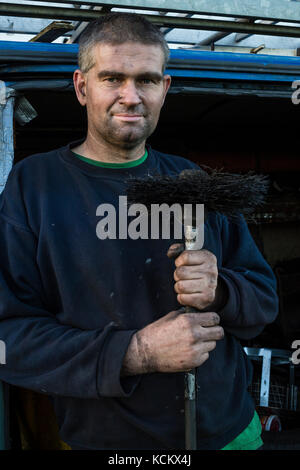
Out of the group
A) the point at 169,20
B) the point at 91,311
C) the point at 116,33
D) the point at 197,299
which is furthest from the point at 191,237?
the point at 169,20

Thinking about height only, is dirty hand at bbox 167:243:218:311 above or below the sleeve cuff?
above

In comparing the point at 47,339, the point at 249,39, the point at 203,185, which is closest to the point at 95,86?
the point at 203,185

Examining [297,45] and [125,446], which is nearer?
[125,446]

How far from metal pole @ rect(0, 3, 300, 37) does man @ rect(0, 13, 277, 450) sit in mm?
648

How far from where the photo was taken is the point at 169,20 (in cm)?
247

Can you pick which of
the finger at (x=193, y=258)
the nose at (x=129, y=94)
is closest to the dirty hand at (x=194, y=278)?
the finger at (x=193, y=258)

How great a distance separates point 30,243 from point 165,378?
2.26 feet

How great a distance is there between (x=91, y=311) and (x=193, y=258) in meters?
0.42

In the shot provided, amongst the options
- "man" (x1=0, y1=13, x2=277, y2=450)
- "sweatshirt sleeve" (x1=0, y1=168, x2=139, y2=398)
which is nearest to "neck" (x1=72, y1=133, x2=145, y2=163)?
"man" (x1=0, y1=13, x2=277, y2=450)

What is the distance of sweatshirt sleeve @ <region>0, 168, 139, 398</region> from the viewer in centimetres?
155

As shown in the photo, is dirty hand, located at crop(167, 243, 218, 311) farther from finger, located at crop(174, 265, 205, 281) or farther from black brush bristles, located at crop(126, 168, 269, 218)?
black brush bristles, located at crop(126, 168, 269, 218)

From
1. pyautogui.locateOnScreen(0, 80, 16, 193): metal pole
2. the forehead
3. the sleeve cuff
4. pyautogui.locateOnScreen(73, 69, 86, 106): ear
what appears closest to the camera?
the sleeve cuff

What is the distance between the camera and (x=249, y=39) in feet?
11.6

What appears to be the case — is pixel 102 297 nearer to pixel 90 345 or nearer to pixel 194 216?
pixel 90 345
